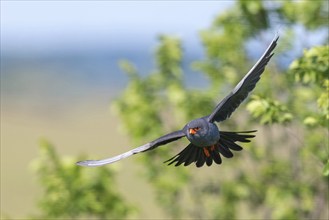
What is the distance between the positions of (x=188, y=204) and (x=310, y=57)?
12178 mm

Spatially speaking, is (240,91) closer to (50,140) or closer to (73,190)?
(73,190)

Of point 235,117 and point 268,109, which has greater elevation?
point 235,117

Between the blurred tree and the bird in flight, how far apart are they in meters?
7.53

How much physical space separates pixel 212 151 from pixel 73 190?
7.77 meters

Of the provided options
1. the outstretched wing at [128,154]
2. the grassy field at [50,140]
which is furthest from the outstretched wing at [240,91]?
the grassy field at [50,140]

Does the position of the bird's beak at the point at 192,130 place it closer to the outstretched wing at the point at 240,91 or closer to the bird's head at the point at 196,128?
the bird's head at the point at 196,128

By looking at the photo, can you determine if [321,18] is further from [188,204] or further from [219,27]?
[188,204]

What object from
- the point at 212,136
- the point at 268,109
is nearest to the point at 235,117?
the point at 268,109

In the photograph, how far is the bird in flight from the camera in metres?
12.0

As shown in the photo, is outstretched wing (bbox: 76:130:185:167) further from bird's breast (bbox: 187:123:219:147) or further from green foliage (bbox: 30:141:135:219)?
green foliage (bbox: 30:141:135:219)

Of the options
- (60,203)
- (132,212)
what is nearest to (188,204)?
A: (132,212)

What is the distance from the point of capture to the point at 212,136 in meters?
12.1

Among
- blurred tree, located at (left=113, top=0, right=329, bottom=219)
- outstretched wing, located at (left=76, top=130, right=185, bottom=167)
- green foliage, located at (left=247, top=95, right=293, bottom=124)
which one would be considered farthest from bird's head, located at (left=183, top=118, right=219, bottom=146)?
blurred tree, located at (left=113, top=0, right=329, bottom=219)

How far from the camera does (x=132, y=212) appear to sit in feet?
69.7
